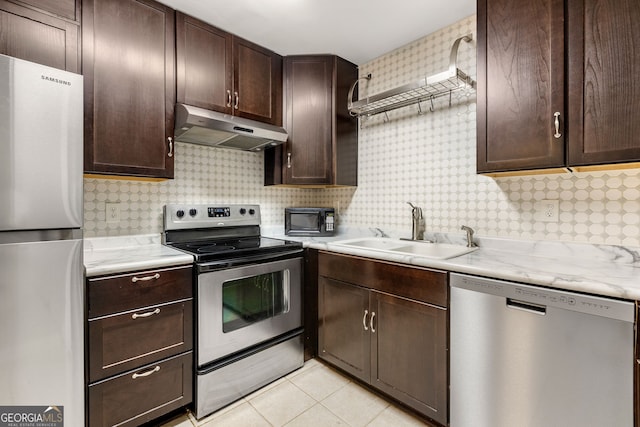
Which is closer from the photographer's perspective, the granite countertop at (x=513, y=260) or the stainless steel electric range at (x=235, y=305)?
the granite countertop at (x=513, y=260)

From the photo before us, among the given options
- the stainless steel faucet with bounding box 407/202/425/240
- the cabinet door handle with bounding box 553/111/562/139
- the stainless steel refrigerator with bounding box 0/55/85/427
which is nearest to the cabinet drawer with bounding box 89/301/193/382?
the stainless steel refrigerator with bounding box 0/55/85/427

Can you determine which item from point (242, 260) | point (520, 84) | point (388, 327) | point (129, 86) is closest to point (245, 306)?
point (242, 260)

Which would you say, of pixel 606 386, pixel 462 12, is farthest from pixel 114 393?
pixel 462 12

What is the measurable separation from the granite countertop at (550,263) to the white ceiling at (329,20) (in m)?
1.45

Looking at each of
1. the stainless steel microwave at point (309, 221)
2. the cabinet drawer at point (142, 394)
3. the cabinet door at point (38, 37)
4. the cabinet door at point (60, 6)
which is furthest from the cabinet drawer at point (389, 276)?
the cabinet door at point (60, 6)

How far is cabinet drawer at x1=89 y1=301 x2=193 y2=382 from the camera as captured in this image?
1354mm

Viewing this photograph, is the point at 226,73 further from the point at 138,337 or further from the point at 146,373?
the point at 146,373

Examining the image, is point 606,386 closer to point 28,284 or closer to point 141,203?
point 28,284

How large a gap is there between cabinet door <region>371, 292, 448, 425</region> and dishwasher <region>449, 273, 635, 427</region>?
65 mm

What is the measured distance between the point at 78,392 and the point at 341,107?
93.1 inches

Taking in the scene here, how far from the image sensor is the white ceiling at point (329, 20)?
5.90ft

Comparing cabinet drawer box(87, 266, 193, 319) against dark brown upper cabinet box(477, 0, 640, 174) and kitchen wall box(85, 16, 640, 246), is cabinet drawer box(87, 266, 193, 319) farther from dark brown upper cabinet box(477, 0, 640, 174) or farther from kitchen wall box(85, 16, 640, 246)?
dark brown upper cabinet box(477, 0, 640, 174)

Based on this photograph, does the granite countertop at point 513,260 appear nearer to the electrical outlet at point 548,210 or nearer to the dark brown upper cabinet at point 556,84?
the electrical outlet at point 548,210

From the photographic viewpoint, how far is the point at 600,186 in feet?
4.94
